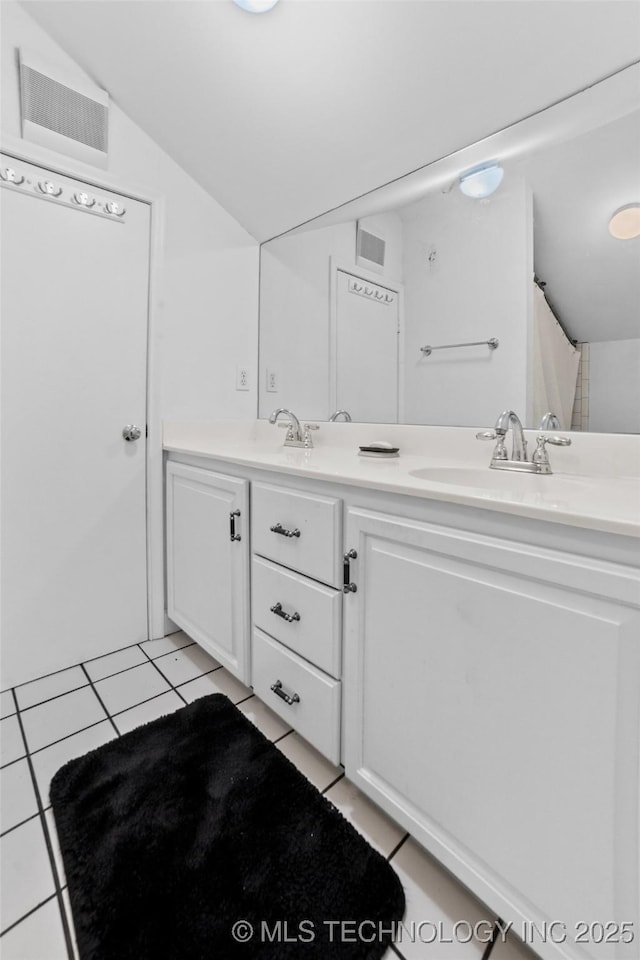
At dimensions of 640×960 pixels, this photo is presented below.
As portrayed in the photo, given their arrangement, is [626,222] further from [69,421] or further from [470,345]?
[69,421]

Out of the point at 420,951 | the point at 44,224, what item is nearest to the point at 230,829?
the point at 420,951

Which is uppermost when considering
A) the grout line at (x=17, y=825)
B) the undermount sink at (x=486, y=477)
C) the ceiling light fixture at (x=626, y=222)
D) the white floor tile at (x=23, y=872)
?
the ceiling light fixture at (x=626, y=222)

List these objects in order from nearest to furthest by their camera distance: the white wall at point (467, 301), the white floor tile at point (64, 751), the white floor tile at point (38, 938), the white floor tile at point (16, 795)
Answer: the white floor tile at point (38, 938)
the white floor tile at point (16, 795)
the white floor tile at point (64, 751)
the white wall at point (467, 301)

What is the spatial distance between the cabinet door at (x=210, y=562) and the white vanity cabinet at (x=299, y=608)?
63 millimetres

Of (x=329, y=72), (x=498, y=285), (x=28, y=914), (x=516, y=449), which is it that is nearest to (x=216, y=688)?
(x=28, y=914)

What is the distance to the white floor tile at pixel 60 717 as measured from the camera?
1.30 metres

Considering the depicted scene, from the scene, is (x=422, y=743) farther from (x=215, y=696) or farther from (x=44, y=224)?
(x=44, y=224)

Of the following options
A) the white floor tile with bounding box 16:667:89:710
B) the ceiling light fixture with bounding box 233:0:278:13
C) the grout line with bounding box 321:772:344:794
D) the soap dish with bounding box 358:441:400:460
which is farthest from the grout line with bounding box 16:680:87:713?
the ceiling light fixture with bounding box 233:0:278:13

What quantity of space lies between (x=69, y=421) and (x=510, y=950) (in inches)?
73.2

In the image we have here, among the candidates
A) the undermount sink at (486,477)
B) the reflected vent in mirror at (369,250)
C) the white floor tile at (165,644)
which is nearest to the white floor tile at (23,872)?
the white floor tile at (165,644)

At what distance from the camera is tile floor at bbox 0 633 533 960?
0.81m

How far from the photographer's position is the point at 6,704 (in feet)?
4.75

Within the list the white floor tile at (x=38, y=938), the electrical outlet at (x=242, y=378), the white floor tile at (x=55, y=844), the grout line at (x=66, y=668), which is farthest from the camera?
the electrical outlet at (x=242, y=378)

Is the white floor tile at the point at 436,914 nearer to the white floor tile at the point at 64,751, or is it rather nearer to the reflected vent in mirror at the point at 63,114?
the white floor tile at the point at 64,751
